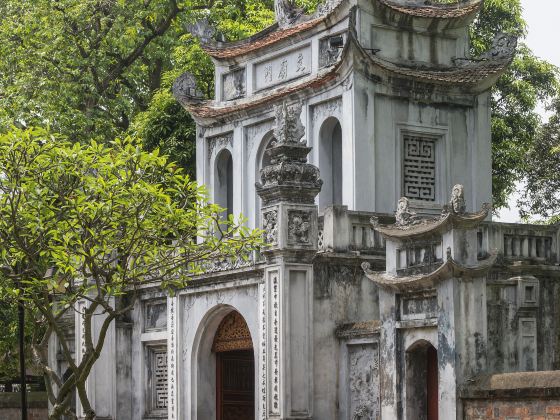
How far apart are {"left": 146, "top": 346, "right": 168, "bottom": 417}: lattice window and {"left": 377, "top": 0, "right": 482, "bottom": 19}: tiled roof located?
8.55m

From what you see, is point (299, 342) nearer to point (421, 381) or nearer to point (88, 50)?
point (421, 381)

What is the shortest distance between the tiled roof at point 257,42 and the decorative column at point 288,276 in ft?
14.2

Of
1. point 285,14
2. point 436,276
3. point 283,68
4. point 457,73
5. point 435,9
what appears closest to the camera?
point 436,276

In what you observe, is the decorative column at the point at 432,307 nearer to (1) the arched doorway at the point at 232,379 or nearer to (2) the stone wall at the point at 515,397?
(2) the stone wall at the point at 515,397

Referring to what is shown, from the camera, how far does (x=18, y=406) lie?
37.0 metres

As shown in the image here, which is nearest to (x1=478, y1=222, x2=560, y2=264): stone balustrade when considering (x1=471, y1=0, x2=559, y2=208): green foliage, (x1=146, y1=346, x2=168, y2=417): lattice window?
(x1=146, y1=346, x2=168, y2=417): lattice window

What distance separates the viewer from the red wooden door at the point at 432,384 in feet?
61.9

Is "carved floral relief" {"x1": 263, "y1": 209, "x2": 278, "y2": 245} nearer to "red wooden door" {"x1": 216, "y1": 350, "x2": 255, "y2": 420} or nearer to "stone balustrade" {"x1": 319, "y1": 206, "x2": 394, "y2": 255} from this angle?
"stone balustrade" {"x1": 319, "y1": 206, "x2": 394, "y2": 255}

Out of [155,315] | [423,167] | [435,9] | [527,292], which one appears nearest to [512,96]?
[435,9]

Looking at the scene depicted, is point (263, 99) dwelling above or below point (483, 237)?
above

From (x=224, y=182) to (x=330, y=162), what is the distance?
141 inches

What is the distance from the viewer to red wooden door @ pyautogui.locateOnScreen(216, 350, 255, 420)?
2553 cm

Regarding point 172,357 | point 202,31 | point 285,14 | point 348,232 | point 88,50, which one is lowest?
point 172,357

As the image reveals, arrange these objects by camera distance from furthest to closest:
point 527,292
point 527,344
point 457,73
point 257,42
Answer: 1. point 257,42
2. point 457,73
3. point 527,292
4. point 527,344
